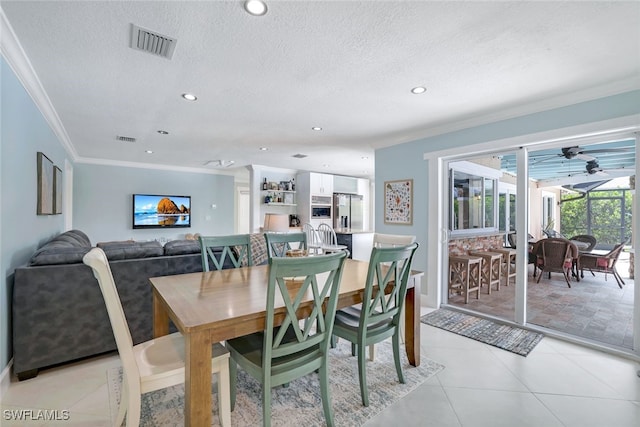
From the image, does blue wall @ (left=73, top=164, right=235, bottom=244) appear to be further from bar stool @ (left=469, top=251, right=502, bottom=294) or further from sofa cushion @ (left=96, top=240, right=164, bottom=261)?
bar stool @ (left=469, top=251, right=502, bottom=294)

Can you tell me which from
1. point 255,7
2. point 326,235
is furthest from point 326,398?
point 326,235

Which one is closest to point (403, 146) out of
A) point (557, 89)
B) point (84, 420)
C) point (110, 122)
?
point (557, 89)

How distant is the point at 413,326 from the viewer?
7.83ft

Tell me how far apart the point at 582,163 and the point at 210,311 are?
13.0 ft

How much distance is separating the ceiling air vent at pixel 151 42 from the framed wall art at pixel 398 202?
3.18m

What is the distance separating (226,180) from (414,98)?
6.04m

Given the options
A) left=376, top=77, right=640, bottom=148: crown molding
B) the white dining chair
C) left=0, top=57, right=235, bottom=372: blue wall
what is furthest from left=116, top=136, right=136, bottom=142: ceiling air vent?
left=376, top=77, right=640, bottom=148: crown molding

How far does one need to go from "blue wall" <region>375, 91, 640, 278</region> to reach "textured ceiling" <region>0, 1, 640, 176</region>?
0.33 feet

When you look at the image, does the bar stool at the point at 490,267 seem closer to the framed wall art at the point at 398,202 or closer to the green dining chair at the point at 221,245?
the framed wall art at the point at 398,202

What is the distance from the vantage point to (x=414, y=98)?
2811mm

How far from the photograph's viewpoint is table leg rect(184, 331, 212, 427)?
1304 millimetres

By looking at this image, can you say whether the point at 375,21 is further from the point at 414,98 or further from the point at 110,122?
the point at 110,122

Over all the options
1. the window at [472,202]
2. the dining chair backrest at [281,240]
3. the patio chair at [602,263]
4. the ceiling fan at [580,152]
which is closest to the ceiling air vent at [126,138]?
the dining chair backrest at [281,240]

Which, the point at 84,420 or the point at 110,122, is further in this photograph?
the point at 110,122
